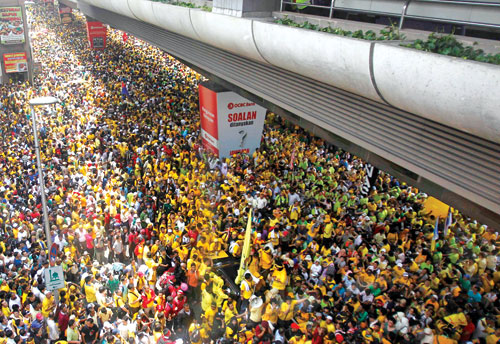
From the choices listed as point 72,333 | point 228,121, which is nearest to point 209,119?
point 228,121

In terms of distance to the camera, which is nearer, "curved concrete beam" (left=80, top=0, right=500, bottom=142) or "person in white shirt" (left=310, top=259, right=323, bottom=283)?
"curved concrete beam" (left=80, top=0, right=500, bottom=142)

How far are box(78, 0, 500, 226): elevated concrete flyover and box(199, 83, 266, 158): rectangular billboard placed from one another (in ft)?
17.4

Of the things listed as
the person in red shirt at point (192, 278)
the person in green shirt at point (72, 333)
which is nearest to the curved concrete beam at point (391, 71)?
the person in red shirt at point (192, 278)

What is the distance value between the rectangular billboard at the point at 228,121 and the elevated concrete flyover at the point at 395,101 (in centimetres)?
529

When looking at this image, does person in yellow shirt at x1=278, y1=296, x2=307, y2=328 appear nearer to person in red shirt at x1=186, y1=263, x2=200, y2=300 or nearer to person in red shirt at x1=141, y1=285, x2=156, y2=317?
person in red shirt at x1=186, y1=263, x2=200, y2=300

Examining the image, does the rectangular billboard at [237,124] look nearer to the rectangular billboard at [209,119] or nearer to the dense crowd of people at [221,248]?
the rectangular billboard at [209,119]

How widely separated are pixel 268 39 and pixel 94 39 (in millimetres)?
33214

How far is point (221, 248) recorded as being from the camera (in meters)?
10.3

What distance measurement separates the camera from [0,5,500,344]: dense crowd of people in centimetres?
749

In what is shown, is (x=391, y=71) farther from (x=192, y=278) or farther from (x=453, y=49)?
(x=192, y=278)

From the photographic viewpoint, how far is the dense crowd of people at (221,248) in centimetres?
749

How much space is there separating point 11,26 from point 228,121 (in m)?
20.5

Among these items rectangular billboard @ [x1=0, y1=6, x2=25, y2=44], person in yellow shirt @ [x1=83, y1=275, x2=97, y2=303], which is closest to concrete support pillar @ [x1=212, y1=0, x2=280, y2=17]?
person in yellow shirt @ [x1=83, y1=275, x2=97, y2=303]

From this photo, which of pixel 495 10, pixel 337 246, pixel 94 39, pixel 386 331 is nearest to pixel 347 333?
pixel 386 331
